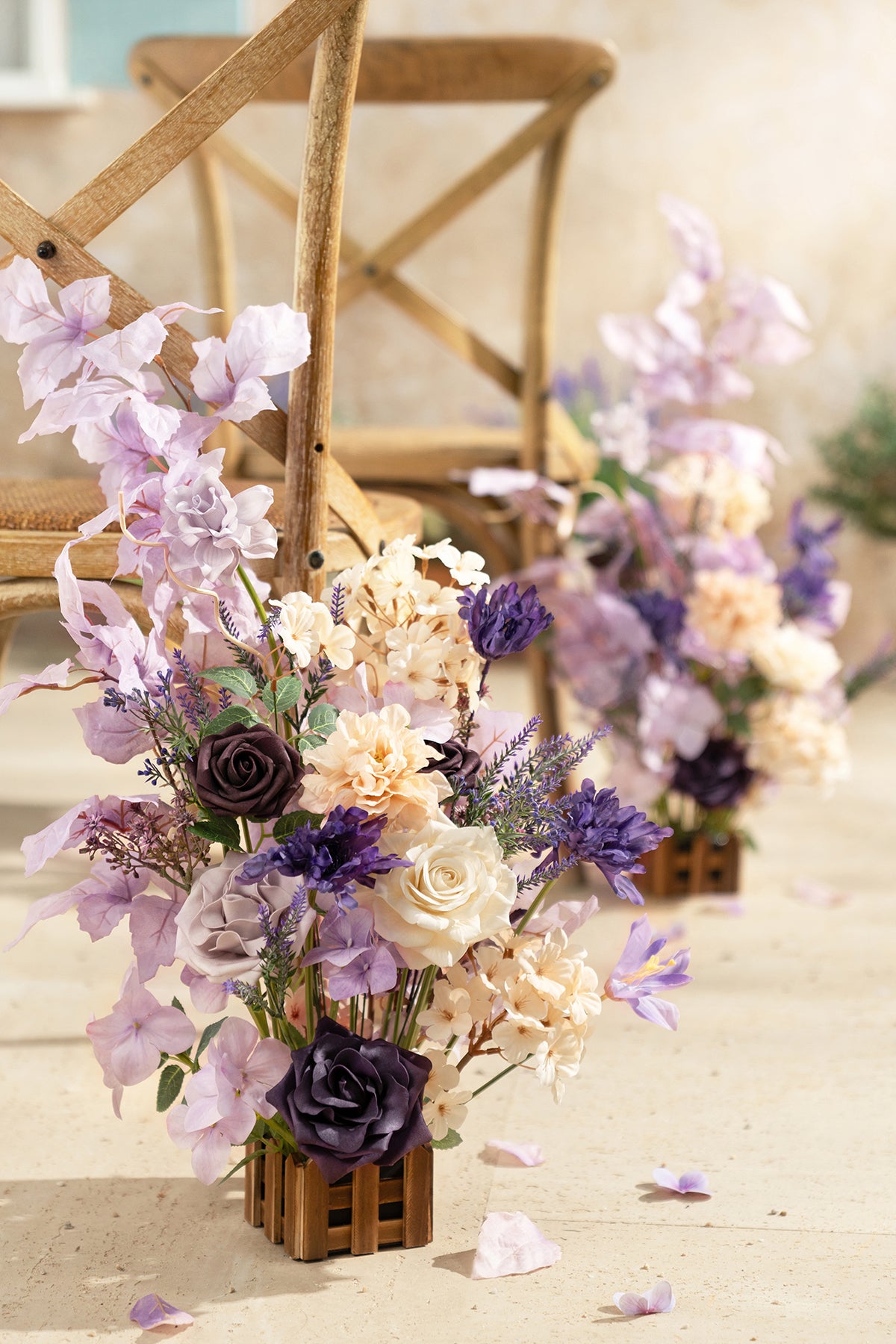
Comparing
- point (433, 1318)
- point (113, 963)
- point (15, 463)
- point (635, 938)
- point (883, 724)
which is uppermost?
point (15, 463)

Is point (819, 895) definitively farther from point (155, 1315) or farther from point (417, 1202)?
point (155, 1315)

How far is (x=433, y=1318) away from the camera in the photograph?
819 mm

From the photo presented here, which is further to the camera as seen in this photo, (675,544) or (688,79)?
(688,79)

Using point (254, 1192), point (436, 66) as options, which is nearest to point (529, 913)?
point (254, 1192)

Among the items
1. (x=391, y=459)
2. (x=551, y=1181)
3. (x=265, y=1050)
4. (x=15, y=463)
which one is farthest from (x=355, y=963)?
(x=15, y=463)

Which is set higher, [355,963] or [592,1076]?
[355,963]

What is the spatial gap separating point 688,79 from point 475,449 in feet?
6.72

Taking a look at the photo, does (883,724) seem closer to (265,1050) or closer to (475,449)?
(475,449)

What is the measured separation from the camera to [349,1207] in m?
0.89

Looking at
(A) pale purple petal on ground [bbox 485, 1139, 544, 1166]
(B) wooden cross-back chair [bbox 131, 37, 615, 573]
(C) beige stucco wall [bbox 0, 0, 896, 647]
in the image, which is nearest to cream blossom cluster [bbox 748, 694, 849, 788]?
(B) wooden cross-back chair [bbox 131, 37, 615, 573]

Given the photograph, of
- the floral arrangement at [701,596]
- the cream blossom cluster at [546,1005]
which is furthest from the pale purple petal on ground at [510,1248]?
the floral arrangement at [701,596]

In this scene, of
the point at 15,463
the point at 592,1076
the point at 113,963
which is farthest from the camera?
the point at 15,463

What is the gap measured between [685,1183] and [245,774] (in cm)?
46

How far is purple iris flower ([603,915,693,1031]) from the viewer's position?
86 cm
